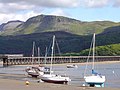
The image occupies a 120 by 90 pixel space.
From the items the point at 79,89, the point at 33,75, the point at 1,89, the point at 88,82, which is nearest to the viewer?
the point at 1,89

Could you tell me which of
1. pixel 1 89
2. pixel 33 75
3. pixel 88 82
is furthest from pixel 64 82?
pixel 33 75

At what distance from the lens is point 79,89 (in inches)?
2158

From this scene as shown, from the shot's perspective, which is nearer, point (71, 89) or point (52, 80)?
point (71, 89)

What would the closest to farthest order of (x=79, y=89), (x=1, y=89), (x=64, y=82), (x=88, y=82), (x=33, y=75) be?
(x=1, y=89)
(x=79, y=89)
(x=88, y=82)
(x=64, y=82)
(x=33, y=75)

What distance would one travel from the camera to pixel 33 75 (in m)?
98.4

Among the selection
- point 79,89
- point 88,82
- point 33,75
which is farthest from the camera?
point 33,75

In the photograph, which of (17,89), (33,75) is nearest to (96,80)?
(17,89)

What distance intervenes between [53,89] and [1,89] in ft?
22.9

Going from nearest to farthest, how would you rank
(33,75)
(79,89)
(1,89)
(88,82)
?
1. (1,89)
2. (79,89)
3. (88,82)
4. (33,75)

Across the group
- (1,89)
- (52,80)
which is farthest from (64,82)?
(1,89)

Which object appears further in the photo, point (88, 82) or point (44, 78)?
point (44, 78)

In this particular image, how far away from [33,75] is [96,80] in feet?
115

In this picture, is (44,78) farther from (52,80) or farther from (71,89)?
(71,89)

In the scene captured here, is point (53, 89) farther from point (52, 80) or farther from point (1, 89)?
point (52, 80)
